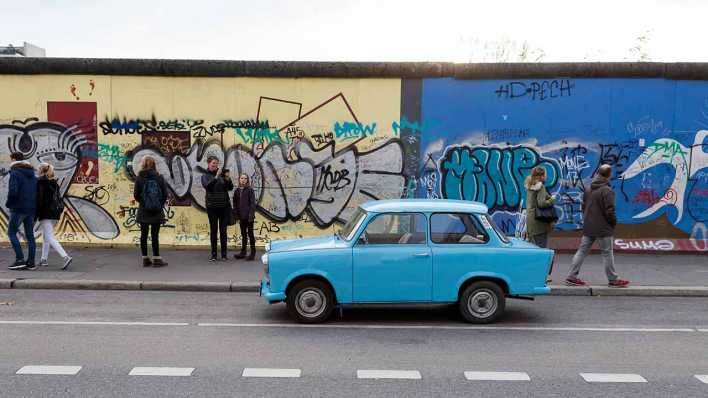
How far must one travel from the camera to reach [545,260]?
22.9 ft

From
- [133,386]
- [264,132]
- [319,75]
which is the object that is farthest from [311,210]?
[133,386]

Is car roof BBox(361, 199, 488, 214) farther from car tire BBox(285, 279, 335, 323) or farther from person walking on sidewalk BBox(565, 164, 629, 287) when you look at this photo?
person walking on sidewalk BBox(565, 164, 629, 287)

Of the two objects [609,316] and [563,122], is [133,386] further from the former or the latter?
[563,122]

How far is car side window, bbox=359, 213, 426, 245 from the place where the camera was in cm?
695

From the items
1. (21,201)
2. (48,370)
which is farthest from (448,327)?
(21,201)

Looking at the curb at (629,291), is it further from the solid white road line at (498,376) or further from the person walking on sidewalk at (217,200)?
the person walking on sidewalk at (217,200)

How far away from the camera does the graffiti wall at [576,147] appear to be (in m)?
11.8

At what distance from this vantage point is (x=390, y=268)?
22.4 feet

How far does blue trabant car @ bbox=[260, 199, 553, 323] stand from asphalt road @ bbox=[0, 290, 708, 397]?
33cm

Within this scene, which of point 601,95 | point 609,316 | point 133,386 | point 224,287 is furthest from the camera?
point 601,95

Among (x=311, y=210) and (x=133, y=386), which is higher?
(x=311, y=210)

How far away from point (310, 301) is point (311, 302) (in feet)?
0.06

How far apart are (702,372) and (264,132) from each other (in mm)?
9101

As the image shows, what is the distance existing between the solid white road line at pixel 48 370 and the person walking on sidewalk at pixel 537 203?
22.6 feet
